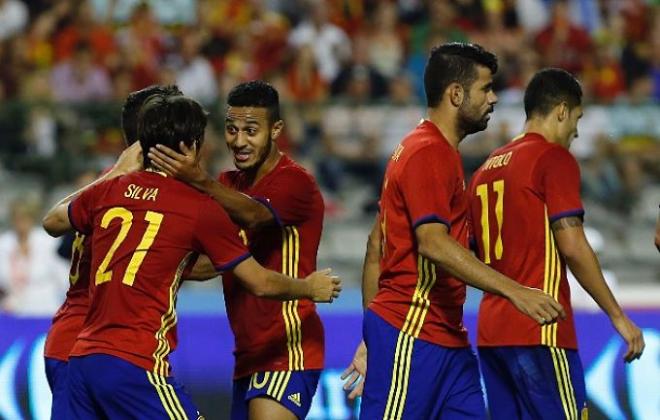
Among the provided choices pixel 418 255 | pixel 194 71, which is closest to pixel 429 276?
pixel 418 255

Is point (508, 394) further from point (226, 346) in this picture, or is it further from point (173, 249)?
point (226, 346)

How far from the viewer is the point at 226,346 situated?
9117mm

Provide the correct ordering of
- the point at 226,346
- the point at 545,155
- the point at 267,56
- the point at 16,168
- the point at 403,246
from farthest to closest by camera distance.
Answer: the point at 267,56
the point at 16,168
the point at 226,346
the point at 545,155
the point at 403,246

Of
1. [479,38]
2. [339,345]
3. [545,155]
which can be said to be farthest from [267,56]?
[545,155]

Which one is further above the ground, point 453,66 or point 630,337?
point 453,66

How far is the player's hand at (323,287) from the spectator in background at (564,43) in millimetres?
9772

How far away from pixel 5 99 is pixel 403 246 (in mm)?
8537

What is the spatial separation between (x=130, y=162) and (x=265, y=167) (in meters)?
0.92

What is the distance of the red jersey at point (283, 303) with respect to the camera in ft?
22.3

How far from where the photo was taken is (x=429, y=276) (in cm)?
636

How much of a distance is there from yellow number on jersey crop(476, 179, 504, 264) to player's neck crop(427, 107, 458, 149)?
585mm

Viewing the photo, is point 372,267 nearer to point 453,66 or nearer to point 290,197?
point 290,197

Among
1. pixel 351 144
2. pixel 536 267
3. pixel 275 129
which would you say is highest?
pixel 351 144

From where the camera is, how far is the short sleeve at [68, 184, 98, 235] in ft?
19.7
